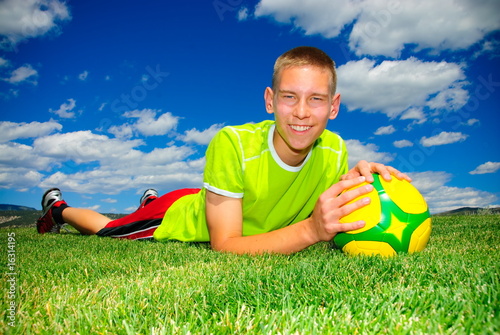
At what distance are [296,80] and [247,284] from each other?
1.93 metres

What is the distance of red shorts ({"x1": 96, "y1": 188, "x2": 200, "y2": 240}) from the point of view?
5.25 metres

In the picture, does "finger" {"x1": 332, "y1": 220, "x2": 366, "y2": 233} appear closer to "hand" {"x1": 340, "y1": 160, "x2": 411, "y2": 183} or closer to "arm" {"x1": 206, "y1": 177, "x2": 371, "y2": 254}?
"arm" {"x1": 206, "y1": 177, "x2": 371, "y2": 254}

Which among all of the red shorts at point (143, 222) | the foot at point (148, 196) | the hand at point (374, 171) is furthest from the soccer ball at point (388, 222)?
the foot at point (148, 196)

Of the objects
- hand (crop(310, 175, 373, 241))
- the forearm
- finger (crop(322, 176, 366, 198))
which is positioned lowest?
the forearm

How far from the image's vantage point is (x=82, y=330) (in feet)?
5.38

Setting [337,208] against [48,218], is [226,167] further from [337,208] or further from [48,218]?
[48,218]

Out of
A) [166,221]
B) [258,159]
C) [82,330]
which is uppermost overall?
[258,159]

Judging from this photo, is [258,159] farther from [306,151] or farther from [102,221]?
[102,221]

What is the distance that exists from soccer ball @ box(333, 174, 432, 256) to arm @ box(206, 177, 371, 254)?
114 millimetres

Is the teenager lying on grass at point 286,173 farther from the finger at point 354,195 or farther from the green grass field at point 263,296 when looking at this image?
the green grass field at point 263,296

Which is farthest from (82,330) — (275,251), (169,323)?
(275,251)

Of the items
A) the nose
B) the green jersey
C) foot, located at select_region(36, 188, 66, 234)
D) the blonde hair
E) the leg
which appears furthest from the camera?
foot, located at select_region(36, 188, 66, 234)

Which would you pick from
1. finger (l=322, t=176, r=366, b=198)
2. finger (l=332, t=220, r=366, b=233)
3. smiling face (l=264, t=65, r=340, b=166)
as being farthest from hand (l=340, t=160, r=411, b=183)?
smiling face (l=264, t=65, r=340, b=166)

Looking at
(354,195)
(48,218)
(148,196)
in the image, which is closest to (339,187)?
(354,195)
